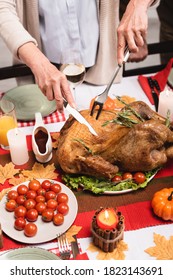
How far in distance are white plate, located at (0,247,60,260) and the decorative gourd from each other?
0.46 meters

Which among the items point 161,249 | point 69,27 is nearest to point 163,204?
point 161,249

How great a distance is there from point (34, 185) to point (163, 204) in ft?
1.78

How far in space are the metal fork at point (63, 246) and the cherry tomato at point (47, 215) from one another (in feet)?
0.27

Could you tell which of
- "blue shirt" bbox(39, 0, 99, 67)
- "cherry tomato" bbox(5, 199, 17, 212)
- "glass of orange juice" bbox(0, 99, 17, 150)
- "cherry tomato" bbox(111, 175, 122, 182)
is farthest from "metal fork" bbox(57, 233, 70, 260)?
"blue shirt" bbox(39, 0, 99, 67)

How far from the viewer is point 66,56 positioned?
2285 mm

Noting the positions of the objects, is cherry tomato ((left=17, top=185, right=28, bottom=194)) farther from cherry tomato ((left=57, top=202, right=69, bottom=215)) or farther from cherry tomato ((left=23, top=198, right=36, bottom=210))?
cherry tomato ((left=57, top=202, right=69, bottom=215))

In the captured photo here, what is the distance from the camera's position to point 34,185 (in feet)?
5.61

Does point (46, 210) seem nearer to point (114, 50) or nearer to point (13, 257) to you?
point (13, 257)

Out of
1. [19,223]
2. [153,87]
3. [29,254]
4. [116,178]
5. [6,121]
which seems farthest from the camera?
[153,87]

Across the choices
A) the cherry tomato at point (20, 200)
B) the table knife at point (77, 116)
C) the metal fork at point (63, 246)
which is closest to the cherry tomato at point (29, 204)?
the cherry tomato at point (20, 200)

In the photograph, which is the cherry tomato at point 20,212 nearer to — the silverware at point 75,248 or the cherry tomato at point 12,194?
the cherry tomato at point 12,194

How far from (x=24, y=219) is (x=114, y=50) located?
123cm

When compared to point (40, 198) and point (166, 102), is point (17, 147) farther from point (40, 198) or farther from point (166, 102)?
point (166, 102)

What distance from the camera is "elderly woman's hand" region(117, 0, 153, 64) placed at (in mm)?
1861
